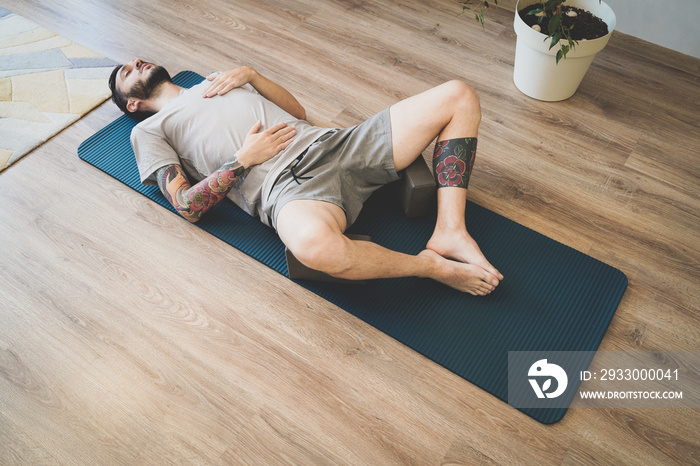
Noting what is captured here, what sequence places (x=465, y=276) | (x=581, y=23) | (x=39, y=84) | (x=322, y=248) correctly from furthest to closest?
1. (x=39, y=84)
2. (x=581, y=23)
3. (x=465, y=276)
4. (x=322, y=248)

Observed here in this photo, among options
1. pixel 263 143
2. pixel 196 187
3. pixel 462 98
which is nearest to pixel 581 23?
pixel 462 98

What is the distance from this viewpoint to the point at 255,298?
1.71 metres

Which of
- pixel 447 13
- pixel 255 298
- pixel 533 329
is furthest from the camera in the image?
pixel 447 13

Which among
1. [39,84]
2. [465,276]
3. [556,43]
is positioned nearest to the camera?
[465,276]

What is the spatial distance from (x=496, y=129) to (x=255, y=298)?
131 centimetres

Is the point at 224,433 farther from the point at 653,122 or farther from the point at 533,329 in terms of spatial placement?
the point at 653,122

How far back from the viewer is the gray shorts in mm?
1631

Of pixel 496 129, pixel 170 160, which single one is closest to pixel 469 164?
pixel 496 129

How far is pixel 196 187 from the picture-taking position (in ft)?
5.57

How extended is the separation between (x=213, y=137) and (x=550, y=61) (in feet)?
4.84

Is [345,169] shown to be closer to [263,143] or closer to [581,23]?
[263,143]

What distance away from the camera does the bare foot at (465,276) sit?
1.62m

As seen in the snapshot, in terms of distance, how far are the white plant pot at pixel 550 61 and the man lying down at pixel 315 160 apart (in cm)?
62

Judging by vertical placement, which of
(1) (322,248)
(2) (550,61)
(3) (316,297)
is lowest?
(3) (316,297)
